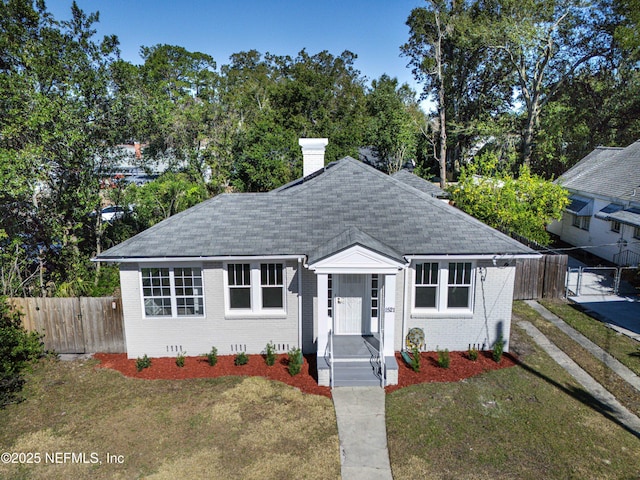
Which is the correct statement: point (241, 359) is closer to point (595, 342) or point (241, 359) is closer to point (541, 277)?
point (595, 342)

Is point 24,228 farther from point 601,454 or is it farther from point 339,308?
point 601,454

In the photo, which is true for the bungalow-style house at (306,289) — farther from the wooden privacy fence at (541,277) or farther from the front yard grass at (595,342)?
the wooden privacy fence at (541,277)

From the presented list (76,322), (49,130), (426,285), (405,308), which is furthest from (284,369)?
(49,130)

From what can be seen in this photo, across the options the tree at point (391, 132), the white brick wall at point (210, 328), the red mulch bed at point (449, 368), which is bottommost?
the red mulch bed at point (449, 368)

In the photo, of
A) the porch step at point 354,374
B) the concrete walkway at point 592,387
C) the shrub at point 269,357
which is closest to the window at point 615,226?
the concrete walkway at point 592,387

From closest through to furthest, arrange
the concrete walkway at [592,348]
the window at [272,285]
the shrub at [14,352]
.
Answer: the shrub at [14,352] → the concrete walkway at [592,348] → the window at [272,285]

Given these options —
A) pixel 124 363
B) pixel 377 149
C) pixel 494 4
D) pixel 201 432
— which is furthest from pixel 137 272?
pixel 494 4
